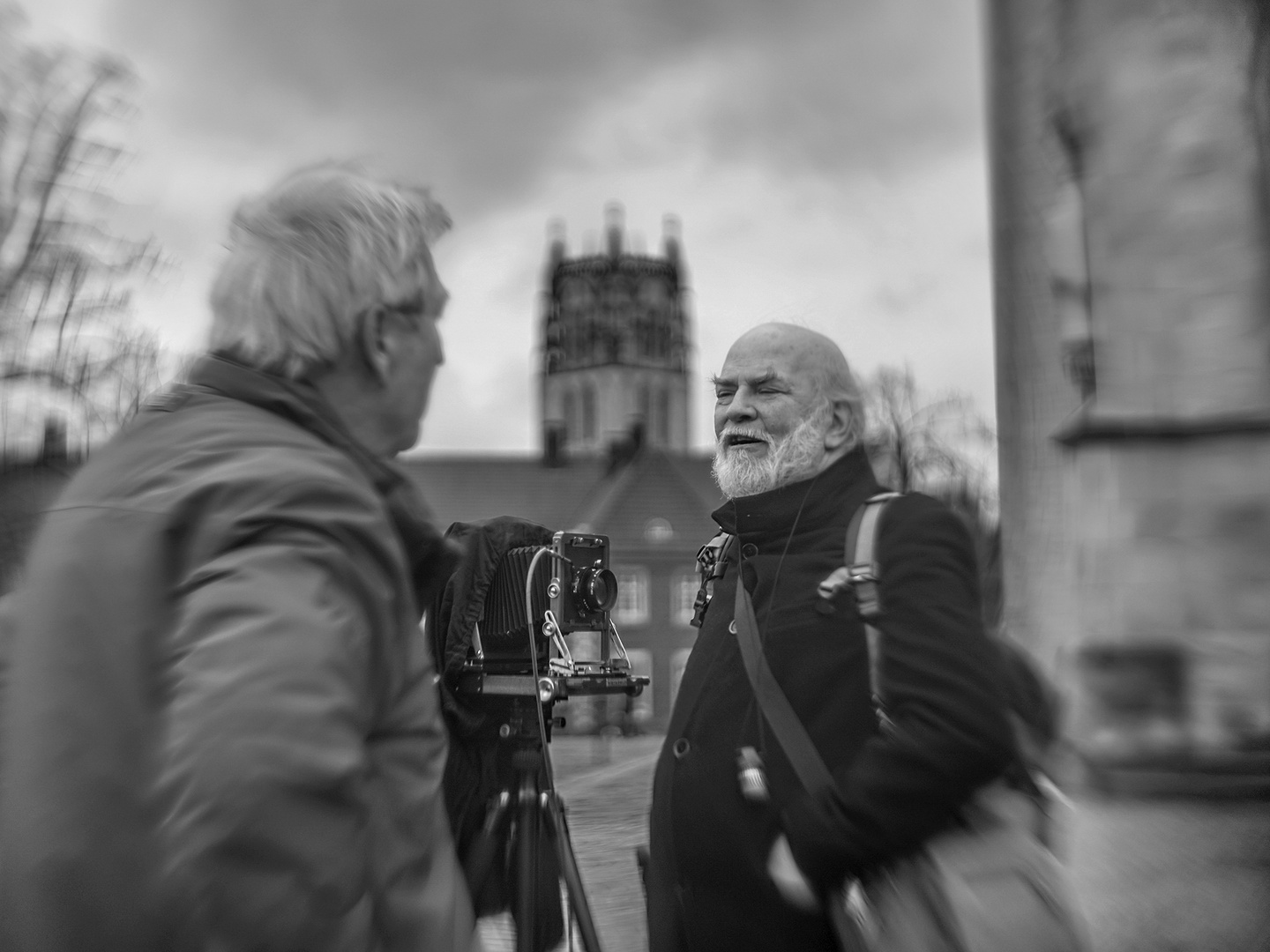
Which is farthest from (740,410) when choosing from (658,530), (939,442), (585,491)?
(585,491)

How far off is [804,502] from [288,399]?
129 centimetres

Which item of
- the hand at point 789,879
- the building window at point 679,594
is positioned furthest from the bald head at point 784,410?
the building window at point 679,594

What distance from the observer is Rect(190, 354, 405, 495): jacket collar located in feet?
4.10

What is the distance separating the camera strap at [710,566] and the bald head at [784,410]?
0.53 ft

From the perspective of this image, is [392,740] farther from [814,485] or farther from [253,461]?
[814,485]

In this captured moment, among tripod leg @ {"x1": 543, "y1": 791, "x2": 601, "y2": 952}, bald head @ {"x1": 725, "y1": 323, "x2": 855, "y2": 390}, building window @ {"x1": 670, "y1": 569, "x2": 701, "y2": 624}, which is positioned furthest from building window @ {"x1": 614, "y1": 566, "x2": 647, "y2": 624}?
bald head @ {"x1": 725, "y1": 323, "x2": 855, "y2": 390}

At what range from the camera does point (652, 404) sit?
77.1 metres

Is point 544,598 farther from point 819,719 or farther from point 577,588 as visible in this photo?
point 819,719

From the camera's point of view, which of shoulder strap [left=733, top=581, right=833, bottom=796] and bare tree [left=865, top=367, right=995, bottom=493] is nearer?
shoulder strap [left=733, top=581, right=833, bottom=796]

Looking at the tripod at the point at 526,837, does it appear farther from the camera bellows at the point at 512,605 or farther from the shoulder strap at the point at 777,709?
the shoulder strap at the point at 777,709

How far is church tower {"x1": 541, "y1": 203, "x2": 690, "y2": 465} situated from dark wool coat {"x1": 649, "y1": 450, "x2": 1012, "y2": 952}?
232ft

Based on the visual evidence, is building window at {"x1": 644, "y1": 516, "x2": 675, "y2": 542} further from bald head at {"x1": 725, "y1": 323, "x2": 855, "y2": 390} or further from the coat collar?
the coat collar

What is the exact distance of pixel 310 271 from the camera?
Answer: 1309mm

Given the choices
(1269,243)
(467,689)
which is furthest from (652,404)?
(467,689)
